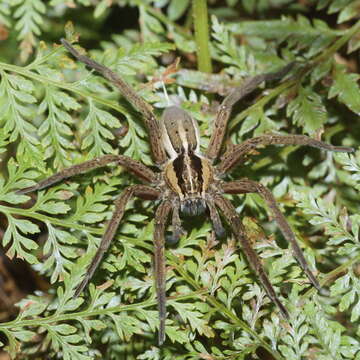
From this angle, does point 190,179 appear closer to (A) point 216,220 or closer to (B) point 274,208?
(A) point 216,220

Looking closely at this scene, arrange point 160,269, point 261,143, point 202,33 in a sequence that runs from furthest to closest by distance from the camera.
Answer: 1. point 202,33
2. point 261,143
3. point 160,269

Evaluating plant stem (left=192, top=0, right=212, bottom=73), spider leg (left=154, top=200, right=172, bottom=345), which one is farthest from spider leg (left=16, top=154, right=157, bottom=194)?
plant stem (left=192, top=0, right=212, bottom=73)

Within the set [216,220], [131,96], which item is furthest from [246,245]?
[131,96]

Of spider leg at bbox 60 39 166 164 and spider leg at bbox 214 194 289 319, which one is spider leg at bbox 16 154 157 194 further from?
spider leg at bbox 214 194 289 319

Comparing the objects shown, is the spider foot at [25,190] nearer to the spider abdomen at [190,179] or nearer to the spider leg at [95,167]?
the spider leg at [95,167]

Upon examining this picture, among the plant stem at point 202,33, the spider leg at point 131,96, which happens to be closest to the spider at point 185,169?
the spider leg at point 131,96

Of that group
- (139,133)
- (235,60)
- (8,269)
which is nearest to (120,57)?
(139,133)
